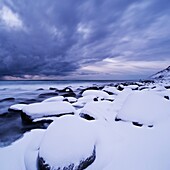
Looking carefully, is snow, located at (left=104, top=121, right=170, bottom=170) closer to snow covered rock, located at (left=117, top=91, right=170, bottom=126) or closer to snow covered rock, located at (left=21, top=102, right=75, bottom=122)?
snow covered rock, located at (left=117, top=91, right=170, bottom=126)

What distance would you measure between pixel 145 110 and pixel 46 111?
3454 mm

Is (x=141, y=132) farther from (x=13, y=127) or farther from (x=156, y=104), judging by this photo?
(x=13, y=127)

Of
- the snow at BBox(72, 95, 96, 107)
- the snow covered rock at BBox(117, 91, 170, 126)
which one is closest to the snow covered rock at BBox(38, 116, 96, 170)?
the snow covered rock at BBox(117, 91, 170, 126)

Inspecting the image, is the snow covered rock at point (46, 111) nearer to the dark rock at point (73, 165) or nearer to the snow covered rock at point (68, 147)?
the snow covered rock at point (68, 147)

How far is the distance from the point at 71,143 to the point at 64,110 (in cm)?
347

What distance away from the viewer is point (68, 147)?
8.98 ft

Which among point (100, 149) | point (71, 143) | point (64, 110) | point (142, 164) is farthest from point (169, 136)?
point (64, 110)

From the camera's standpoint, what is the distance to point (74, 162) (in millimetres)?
2604

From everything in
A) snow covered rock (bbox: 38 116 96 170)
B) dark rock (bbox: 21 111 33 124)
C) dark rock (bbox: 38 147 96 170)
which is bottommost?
dark rock (bbox: 21 111 33 124)

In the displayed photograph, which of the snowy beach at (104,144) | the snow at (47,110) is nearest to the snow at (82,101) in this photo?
the snow at (47,110)

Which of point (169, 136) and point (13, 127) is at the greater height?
point (169, 136)

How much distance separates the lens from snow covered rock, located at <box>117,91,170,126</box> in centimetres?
436

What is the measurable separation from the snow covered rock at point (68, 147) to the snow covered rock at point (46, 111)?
285cm

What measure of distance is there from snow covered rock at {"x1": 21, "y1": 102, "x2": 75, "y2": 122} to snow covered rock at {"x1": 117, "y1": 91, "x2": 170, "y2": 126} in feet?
7.51
